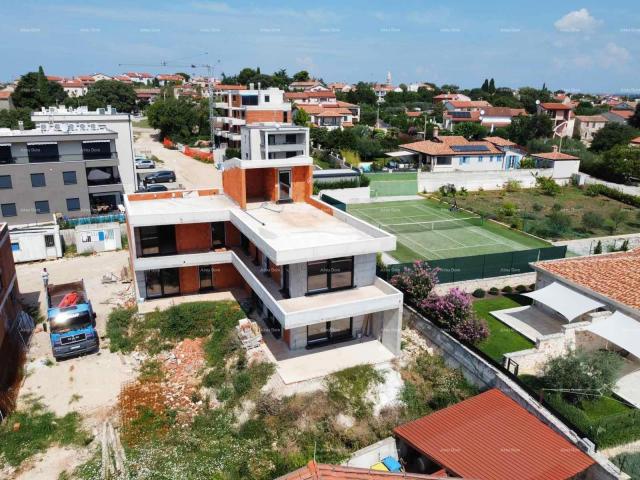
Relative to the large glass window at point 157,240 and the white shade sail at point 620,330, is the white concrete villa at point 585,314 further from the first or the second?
the large glass window at point 157,240

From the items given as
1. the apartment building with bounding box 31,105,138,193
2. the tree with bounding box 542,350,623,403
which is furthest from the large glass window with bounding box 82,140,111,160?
the tree with bounding box 542,350,623,403

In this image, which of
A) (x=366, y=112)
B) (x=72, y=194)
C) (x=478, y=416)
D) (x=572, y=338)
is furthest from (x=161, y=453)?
(x=366, y=112)

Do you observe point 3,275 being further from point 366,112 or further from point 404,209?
point 366,112

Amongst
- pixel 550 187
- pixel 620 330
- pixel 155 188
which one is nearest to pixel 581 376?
pixel 620 330

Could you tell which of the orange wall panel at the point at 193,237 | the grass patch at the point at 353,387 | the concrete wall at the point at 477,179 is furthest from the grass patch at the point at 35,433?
the concrete wall at the point at 477,179

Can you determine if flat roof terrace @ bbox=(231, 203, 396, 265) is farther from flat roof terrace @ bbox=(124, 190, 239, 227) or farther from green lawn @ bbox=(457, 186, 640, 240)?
green lawn @ bbox=(457, 186, 640, 240)

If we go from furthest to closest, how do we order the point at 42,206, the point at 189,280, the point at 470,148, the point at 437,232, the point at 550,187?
1. the point at 470,148
2. the point at 550,187
3. the point at 437,232
4. the point at 42,206
5. the point at 189,280

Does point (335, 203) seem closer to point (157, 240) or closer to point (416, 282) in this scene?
point (416, 282)
